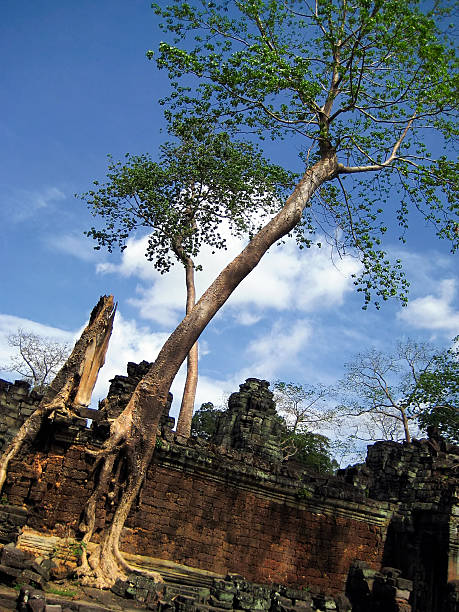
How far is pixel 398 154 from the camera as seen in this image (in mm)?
12383

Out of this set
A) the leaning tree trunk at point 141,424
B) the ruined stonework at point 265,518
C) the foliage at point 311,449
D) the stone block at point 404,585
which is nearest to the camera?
the leaning tree trunk at point 141,424

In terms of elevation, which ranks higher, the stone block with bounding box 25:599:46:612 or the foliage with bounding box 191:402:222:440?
the foliage with bounding box 191:402:222:440

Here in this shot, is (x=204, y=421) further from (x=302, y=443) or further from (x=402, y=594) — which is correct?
(x=402, y=594)

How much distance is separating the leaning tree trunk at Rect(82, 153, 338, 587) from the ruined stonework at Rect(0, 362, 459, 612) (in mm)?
468

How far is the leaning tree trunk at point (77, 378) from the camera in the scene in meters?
8.57

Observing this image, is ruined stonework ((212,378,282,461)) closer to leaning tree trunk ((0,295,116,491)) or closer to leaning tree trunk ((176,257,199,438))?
leaning tree trunk ((176,257,199,438))

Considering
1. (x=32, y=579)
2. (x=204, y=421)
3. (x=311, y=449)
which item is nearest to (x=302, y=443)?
(x=311, y=449)

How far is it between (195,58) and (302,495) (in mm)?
8861

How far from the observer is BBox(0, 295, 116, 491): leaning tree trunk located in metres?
8.57

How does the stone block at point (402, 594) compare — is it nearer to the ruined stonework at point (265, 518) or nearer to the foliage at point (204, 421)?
the ruined stonework at point (265, 518)

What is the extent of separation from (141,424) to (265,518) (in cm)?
359

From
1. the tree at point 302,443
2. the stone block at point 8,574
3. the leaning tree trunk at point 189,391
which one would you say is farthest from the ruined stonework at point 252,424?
the tree at point 302,443

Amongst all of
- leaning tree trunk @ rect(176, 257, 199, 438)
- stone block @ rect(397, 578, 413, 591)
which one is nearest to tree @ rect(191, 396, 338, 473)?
leaning tree trunk @ rect(176, 257, 199, 438)

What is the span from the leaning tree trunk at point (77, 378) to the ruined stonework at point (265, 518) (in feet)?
0.76
